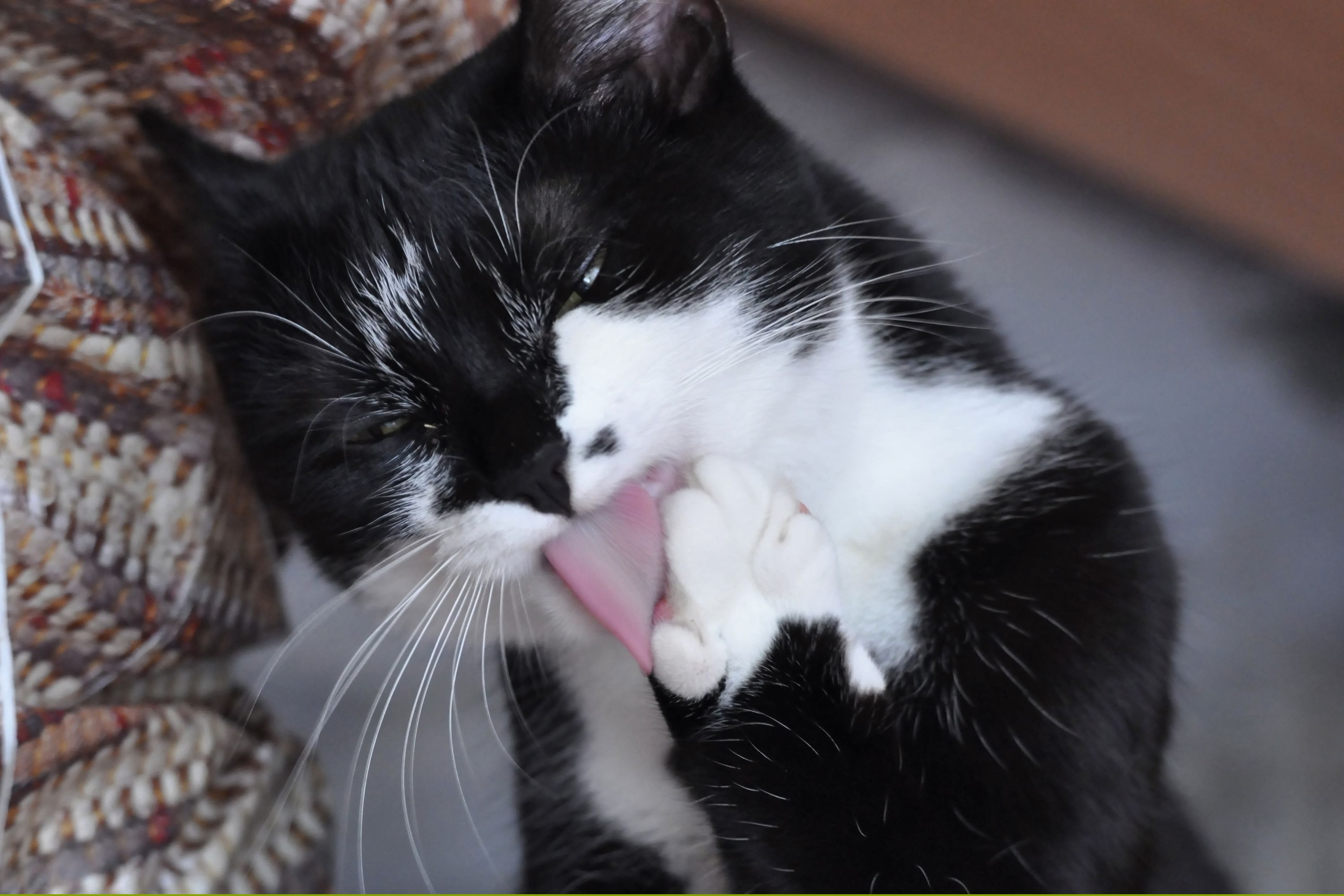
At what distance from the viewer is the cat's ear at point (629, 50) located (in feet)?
2.29

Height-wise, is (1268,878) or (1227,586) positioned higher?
(1227,586)

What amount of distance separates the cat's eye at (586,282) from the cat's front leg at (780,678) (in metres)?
0.14

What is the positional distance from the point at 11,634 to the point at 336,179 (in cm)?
39

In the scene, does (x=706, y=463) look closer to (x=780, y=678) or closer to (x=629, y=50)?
(x=780, y=678)

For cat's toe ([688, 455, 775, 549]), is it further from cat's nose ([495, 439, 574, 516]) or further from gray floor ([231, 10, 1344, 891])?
gray floor ([231, 10, 1344, 891])

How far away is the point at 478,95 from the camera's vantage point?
2.38 ft

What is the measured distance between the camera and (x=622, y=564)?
0.68 meters

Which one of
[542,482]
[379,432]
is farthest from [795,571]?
[379,432]

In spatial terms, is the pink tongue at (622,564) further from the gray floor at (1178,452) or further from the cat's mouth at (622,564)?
the gray floor at (1178,452)

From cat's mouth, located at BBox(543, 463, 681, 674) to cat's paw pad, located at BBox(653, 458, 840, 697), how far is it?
0.05 feet

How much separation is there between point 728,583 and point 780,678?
0.07 m

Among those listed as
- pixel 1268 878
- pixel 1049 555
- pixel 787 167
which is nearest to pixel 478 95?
pixel 787 167

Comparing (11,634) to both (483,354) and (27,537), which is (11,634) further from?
(483,354)

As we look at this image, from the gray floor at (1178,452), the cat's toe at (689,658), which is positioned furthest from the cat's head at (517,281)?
the gray floor at (1178,452)
